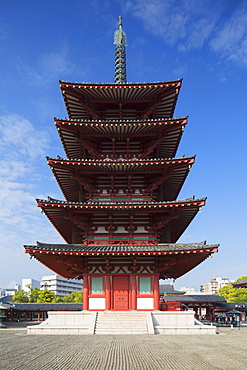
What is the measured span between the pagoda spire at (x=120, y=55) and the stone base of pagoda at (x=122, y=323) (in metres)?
26.7

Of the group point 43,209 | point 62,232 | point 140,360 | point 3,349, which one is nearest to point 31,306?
point 62,232

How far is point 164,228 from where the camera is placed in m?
30.2

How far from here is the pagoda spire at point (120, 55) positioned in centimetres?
4109

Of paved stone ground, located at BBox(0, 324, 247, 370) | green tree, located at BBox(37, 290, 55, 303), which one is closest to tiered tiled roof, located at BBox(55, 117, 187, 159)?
paved stone ground, located at BBox(0, 324, 247, 370)

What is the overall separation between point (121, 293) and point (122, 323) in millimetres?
3203

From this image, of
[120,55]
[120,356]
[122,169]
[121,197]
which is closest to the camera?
[120,356]

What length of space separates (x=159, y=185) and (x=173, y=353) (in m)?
17.3

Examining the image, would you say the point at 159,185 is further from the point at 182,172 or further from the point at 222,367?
the point at 222,367

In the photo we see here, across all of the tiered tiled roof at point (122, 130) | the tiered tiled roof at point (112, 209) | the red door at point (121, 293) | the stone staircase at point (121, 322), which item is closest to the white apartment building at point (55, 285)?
the tiered tiled roof at point (122, 130)

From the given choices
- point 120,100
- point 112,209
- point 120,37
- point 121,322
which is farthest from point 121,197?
point 120,37

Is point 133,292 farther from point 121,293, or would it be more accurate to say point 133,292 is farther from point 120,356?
point 120,356

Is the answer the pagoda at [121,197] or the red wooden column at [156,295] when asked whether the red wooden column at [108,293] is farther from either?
the red wooden column at [156,295]

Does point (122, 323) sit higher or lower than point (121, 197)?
lower

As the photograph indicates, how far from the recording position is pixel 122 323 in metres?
24.5
